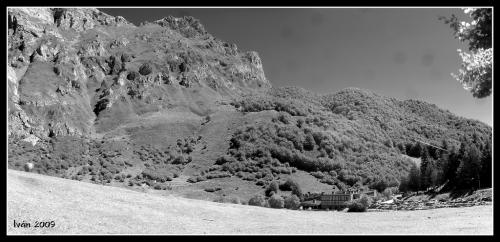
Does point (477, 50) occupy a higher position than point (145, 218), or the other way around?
point (477, 50)

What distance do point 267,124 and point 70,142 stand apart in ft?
198

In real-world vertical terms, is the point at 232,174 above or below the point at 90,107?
below

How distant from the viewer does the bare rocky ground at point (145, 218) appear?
17.1 meters

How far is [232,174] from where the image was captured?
397ft

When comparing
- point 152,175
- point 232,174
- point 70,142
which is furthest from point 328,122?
point 70,142

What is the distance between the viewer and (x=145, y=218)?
21.1 m

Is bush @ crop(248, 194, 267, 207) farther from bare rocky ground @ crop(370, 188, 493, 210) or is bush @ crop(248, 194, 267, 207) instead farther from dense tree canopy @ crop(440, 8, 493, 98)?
dense tree canopy @ crop(440, 8, 493, 98)

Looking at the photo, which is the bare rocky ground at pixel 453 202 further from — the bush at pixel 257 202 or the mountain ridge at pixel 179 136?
the mountain ridge at pixel 179 136

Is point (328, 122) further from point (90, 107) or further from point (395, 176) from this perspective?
point (90, 107)

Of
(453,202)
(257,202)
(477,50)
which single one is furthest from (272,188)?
(477,50)

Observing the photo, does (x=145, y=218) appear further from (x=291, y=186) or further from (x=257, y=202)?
(x=291, y=186)

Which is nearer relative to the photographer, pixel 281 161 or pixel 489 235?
pixel 489 235

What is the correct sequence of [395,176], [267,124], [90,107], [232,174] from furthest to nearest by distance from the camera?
[90,107], [267,124], [395,176], [232,174]
